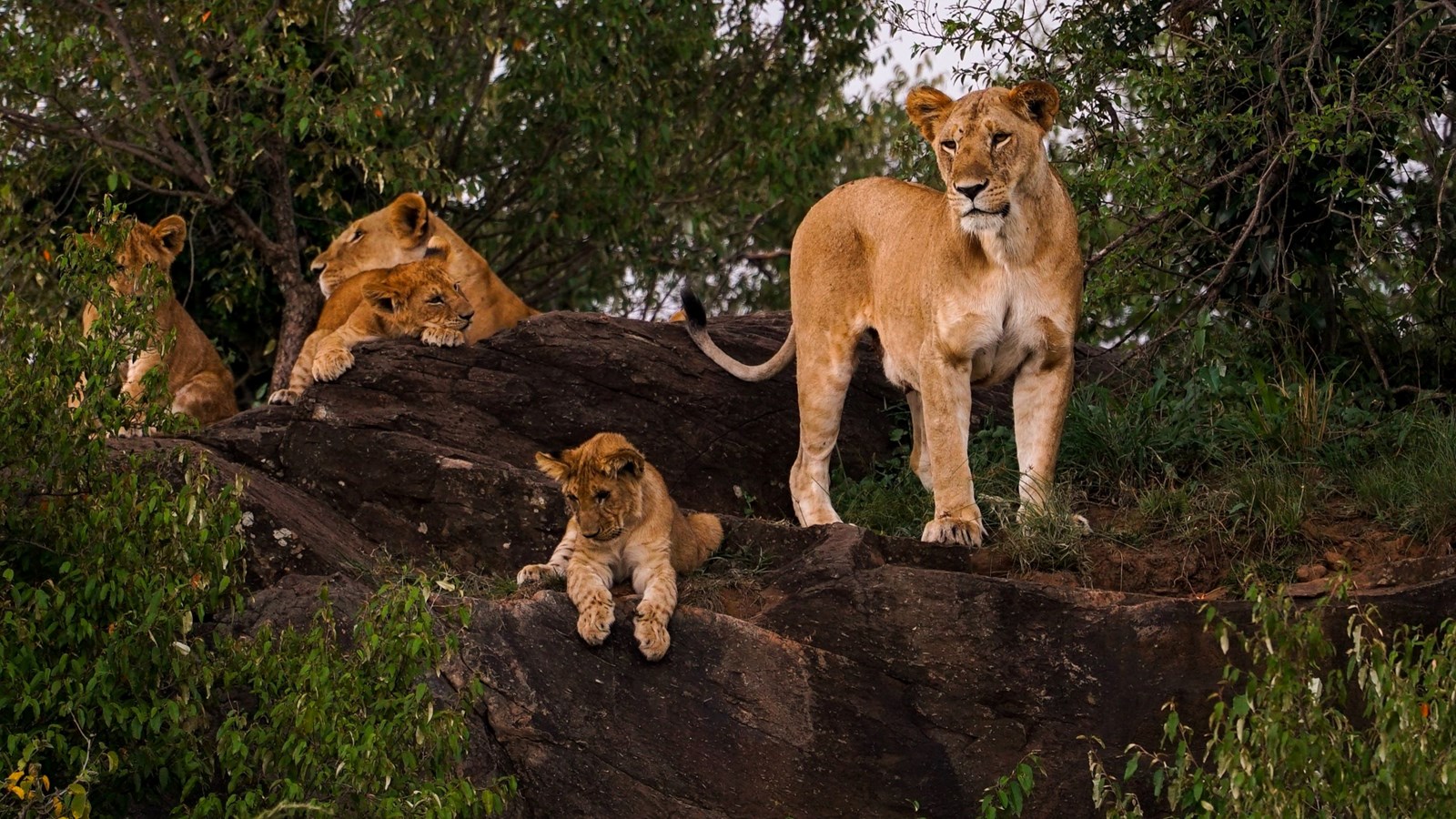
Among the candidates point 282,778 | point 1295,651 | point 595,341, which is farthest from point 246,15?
point 1295,651

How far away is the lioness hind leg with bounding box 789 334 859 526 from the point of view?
338 inches

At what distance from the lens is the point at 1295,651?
5441 mm

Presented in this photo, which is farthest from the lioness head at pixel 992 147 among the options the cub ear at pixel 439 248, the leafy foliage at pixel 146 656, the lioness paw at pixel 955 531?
the cub ear at pixel 439 248

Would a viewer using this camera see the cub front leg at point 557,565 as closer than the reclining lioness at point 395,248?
Yes

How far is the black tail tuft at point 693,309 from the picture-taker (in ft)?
29.9

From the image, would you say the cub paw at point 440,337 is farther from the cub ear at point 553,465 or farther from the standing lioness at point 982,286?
the cub ear at point 553,465

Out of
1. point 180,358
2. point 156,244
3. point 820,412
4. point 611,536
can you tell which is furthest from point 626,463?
point 180,358

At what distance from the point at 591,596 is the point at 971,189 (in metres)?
2.16

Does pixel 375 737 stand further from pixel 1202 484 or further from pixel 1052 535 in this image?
pixel 1202 484

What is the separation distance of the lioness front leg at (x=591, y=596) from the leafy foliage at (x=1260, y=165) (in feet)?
10.2

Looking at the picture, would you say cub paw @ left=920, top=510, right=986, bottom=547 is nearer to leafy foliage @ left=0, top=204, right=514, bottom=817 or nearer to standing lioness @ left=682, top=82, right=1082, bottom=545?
standing lioness @ left=682, top=82, right=1082, bottom=545

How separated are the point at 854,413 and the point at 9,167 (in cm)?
561

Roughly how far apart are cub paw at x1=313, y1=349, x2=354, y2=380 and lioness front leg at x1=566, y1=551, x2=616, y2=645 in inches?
83.4

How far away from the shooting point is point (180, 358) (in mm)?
9789
